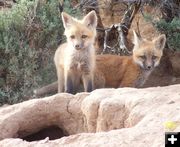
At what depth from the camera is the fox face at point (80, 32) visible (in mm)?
7013

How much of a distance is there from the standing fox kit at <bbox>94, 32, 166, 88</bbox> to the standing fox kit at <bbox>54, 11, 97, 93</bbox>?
550 mm

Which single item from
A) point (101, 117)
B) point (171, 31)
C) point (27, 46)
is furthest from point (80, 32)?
point (101, 117)

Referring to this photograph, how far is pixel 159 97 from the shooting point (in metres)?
4.79

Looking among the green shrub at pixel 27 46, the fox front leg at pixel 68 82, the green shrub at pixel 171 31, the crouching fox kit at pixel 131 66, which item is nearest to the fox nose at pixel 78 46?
the fox front leg at pixel 68 82

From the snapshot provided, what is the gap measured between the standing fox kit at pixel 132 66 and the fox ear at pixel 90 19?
2.46ft

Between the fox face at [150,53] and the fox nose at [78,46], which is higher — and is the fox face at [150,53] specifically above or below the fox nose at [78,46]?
below

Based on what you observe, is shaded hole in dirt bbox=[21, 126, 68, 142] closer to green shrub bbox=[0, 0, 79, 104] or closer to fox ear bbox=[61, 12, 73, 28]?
green shrub bbox=[0, 0, 79, 104]

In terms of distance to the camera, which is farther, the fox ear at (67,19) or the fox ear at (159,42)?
the fox ear at (159,42)

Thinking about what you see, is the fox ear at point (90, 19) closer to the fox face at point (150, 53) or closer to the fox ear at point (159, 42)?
the fox face at point (150, 53)

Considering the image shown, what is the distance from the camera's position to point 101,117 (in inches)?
204

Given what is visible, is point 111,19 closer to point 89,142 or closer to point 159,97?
point 159,97

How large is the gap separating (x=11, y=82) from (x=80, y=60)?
48.3 inches

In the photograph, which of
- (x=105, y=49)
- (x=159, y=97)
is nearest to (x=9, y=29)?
(x=105, y=49)

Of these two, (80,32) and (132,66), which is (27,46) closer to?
(80,32)
